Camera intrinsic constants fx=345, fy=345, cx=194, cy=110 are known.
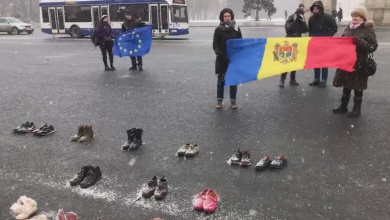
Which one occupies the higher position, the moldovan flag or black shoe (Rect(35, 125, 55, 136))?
the moldovan flag

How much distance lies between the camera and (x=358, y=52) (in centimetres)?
607

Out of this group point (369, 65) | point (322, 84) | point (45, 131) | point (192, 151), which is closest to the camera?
point (192, 151)

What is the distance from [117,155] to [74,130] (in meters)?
1.52

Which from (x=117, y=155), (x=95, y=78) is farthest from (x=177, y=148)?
(x=95, y=78)

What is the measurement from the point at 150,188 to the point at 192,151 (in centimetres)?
116

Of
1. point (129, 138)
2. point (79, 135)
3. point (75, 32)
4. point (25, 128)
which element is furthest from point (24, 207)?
point (75, 32)

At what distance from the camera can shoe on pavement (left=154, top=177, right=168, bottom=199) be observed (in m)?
3.70

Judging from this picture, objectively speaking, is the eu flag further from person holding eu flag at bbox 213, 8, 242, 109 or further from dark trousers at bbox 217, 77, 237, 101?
person holding eu flag at bbox 213, 8, 242, 109

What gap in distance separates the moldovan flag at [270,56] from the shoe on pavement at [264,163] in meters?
2.45

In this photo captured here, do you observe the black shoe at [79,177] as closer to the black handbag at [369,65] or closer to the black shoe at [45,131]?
the black shoe at [45,131]

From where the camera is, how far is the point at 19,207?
3.44 meters

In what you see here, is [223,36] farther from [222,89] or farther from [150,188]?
[150,188]

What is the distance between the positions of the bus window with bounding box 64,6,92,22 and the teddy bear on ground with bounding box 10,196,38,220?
2542cm

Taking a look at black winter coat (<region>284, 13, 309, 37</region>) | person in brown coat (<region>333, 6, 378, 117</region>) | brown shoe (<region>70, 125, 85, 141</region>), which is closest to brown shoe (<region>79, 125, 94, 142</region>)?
brown shoe (<region>70, 125, 85, 141</region>)
